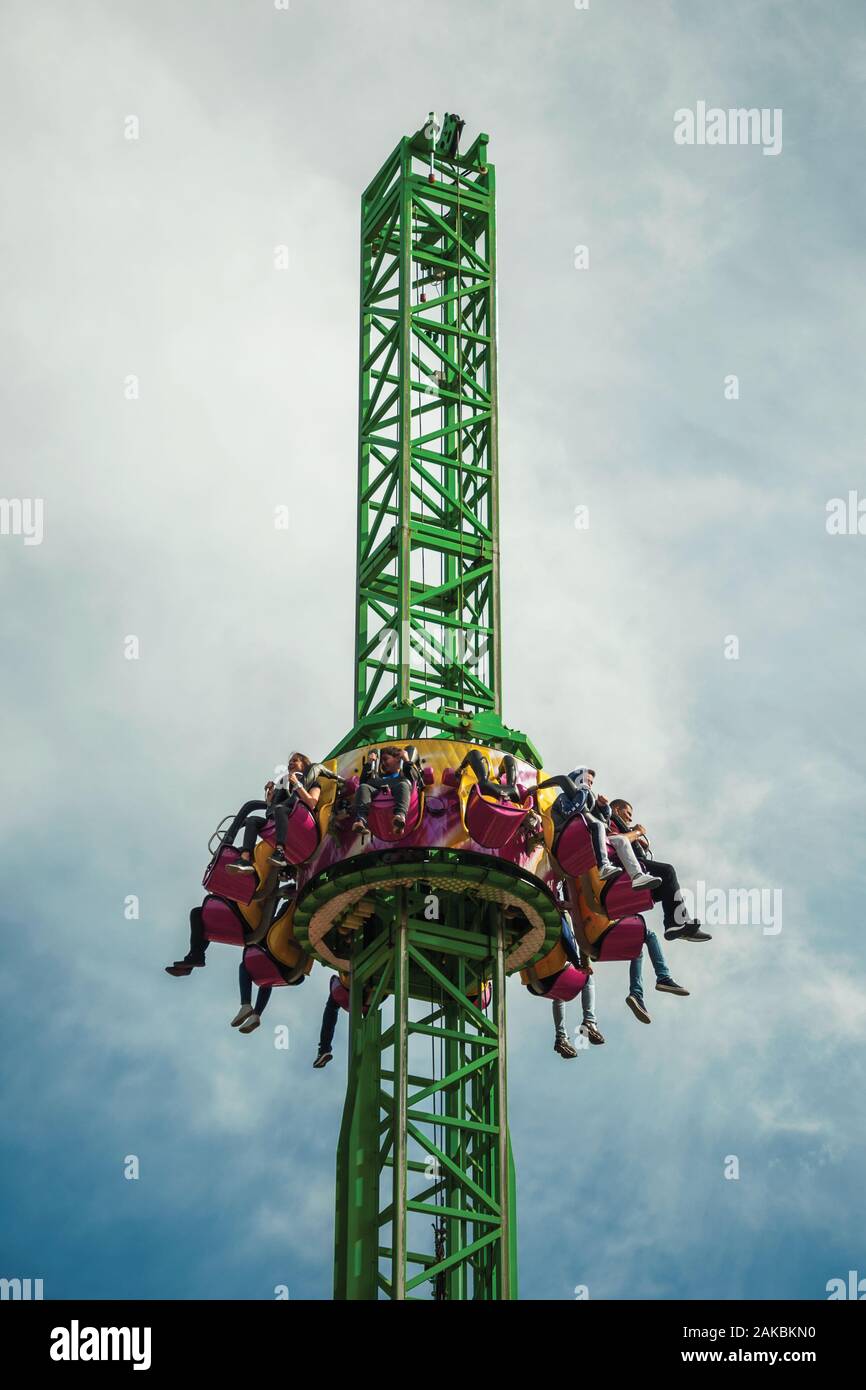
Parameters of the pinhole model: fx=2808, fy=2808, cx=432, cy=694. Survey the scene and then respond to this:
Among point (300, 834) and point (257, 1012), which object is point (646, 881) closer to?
point (300, 834)

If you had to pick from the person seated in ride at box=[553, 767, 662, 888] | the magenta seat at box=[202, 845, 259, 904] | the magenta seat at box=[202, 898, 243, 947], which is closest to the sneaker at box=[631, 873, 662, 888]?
the person seated in ride at box=[553, 767, 662, 888]

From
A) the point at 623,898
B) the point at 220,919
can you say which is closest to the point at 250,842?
the point at 220,919

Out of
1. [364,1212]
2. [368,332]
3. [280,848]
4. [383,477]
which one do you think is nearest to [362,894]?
[280,848]

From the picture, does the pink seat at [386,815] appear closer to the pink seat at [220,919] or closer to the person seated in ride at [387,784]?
the person seated in ride at [387,784]

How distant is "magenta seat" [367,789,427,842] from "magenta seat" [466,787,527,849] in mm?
1029

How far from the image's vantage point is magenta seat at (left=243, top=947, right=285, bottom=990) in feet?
188

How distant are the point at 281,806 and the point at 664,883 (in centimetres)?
766

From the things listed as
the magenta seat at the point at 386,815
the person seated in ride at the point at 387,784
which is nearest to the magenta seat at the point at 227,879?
the person seated in ride at the point at 387,784

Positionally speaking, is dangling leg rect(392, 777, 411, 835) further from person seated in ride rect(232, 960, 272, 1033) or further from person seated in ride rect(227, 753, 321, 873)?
person seated in ride rect(232, 960, 272, 1033)

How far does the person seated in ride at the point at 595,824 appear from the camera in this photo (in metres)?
54.7

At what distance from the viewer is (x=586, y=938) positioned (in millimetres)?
56656
